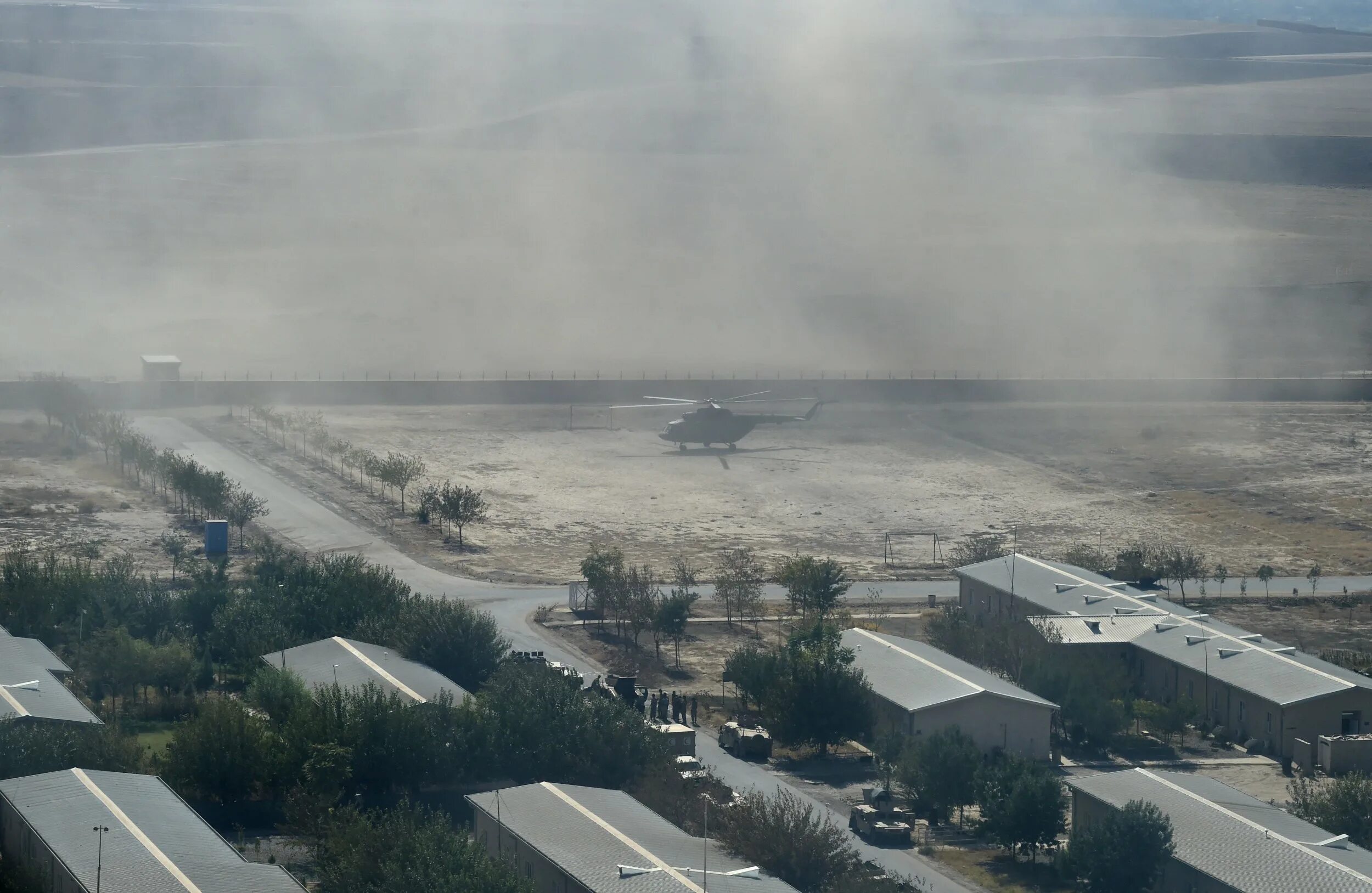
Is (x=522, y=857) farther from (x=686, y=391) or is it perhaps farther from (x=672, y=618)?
(x=686, y=391)

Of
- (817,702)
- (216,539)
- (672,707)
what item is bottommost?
(672,707)

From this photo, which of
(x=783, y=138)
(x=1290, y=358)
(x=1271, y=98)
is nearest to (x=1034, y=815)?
(x=1290, y=358)

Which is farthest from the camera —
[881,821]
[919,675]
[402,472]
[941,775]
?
[402,472]

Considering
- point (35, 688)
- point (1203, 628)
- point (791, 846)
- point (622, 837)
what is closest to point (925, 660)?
point (1203, 628)

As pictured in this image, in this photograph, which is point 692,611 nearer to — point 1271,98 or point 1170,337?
point 1170,337

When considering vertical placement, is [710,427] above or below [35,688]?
above

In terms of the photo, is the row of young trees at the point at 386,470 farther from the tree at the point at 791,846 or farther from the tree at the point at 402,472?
the tree at the point at 791,846
